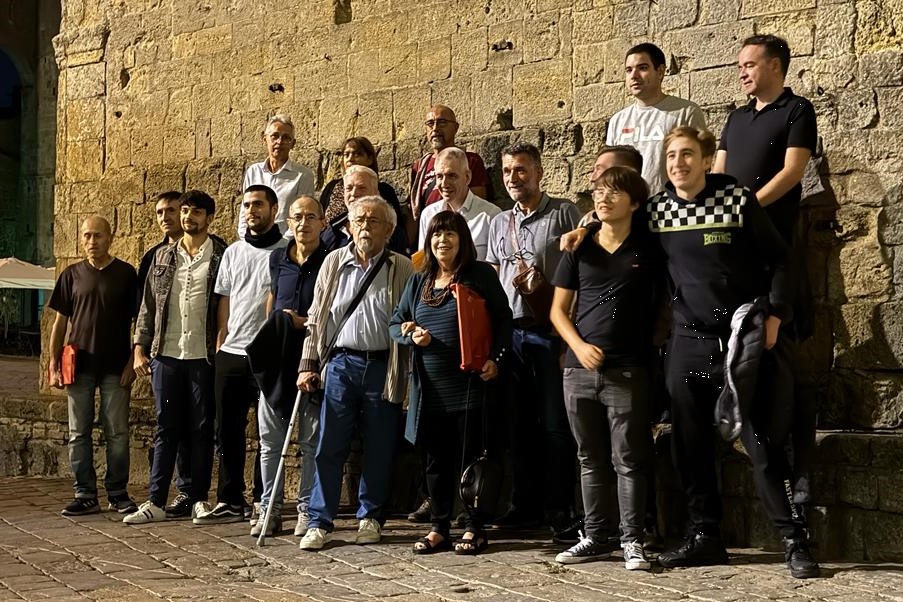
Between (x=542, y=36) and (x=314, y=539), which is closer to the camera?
(x=314, y=539)

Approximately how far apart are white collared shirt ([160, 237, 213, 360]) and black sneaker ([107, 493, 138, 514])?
35.7 inches

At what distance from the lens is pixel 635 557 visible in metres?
5.30

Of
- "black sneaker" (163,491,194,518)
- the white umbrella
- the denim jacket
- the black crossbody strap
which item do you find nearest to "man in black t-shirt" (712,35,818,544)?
the black crossbody strap

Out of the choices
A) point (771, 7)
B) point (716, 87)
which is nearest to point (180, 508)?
point (716, 87)

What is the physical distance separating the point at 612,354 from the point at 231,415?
2.39 metres

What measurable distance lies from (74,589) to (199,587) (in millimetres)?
516

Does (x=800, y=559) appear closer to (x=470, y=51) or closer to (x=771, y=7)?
(x=771, y=7)

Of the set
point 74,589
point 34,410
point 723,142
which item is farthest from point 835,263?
point 34,410

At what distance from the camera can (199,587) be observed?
16.7 ft

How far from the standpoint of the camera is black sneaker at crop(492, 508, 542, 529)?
20.6 ft

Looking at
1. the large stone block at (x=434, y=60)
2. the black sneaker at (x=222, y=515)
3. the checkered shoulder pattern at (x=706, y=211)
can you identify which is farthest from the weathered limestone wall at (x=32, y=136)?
the checkered shoulder pattern at (x=706, y=211)

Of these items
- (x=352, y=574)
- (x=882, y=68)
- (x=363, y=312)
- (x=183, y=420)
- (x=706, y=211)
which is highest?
(x=882, y=68)

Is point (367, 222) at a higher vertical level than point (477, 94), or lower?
lower

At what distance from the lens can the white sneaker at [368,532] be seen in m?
5.99
